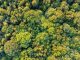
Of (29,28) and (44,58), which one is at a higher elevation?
(29,28)

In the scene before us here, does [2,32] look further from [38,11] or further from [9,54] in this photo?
[38,11]

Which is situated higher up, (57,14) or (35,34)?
(57,14)

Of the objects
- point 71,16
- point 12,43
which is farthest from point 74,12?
point 12,43

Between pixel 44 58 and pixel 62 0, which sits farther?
pixel 62 0

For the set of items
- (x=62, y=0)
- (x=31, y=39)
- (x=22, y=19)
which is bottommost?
(x=31, y=39)

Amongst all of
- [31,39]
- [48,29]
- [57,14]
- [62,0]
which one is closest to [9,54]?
[31,39]

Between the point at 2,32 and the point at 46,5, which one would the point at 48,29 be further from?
the point at 2,32
